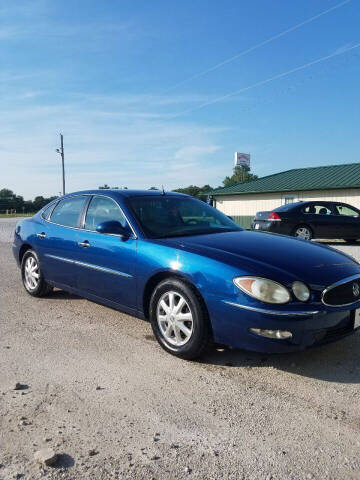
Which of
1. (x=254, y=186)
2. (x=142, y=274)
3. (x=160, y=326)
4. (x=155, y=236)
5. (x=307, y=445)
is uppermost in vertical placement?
(x=254, y=186)

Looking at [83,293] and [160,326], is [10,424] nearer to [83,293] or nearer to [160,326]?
[160,326]

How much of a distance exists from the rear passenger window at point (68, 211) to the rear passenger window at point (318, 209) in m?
10.1

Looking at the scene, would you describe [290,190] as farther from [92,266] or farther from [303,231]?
[92,266]

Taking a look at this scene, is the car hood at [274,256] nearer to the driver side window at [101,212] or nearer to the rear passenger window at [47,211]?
the driver side window at [101,212]

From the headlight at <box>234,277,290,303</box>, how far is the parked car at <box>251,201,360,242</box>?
10.5 m

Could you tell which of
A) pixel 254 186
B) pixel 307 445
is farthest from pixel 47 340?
pixel 254 186

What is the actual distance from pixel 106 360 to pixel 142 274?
2.67 ft

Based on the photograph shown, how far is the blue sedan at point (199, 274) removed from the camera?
3.09 m

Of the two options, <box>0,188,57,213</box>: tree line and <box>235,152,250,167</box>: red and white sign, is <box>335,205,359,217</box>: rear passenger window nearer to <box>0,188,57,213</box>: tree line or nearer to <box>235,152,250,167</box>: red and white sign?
<box>235,152,250,167</box>: red and white sign

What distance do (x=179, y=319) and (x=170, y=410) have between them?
0.91 meters

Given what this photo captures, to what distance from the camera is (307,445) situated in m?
2.28

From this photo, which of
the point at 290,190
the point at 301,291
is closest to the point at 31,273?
the point at 301,291

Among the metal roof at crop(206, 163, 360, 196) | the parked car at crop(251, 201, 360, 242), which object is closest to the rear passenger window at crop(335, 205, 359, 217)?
the parked car at crop(251, 201, 360, 242)

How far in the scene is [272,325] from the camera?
9.96 ft
